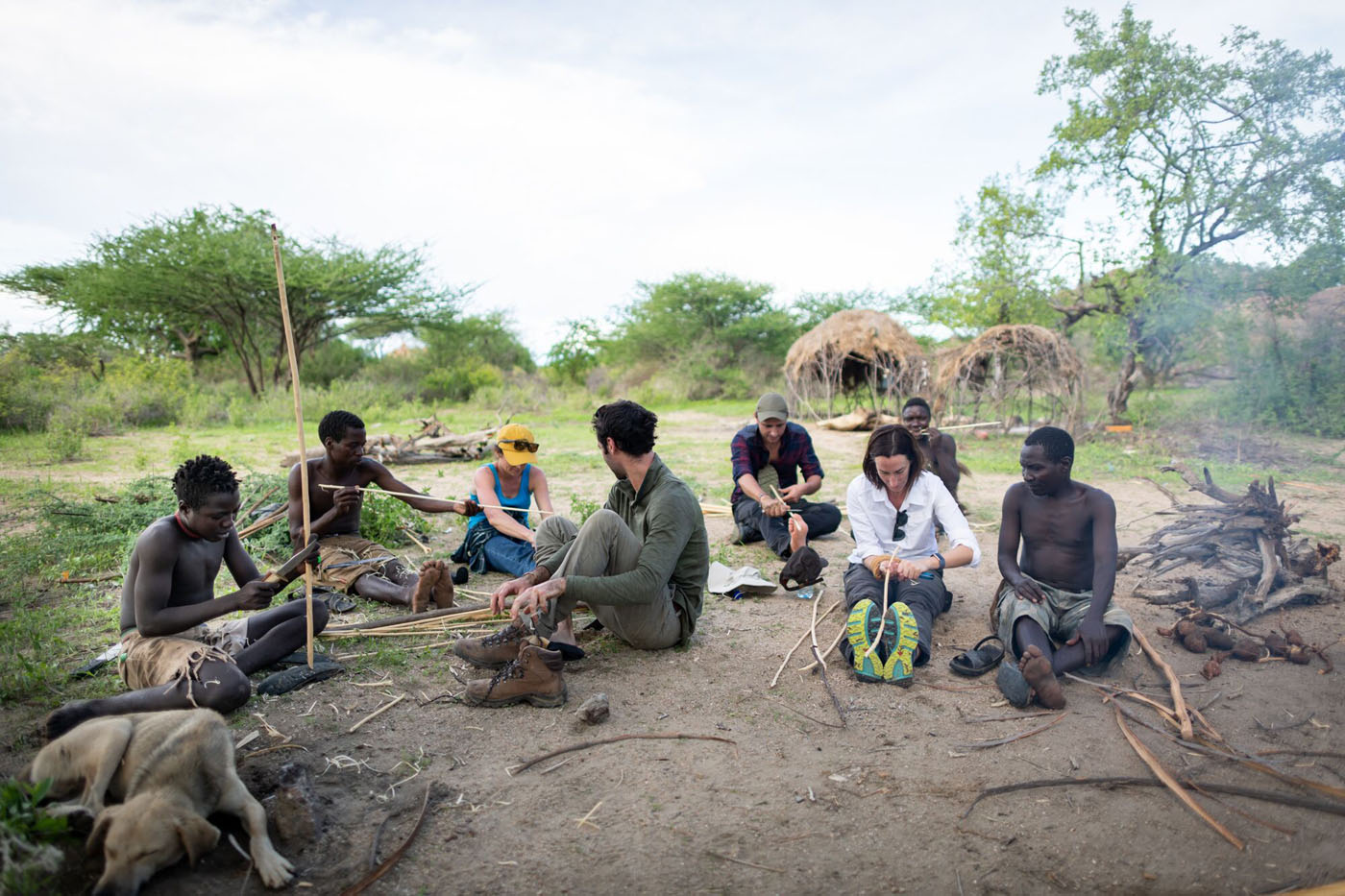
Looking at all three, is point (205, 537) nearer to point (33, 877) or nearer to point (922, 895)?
point (33, 877)

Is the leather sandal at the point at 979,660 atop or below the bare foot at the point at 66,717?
below

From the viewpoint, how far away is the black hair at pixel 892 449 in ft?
13.3

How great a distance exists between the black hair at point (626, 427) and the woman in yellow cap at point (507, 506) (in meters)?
1.58

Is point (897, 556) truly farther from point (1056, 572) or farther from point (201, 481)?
point (201, 481)

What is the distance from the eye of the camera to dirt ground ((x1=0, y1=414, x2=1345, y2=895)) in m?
2.22

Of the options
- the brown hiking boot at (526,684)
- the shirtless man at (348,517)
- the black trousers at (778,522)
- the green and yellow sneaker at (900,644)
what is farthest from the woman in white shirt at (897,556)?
the shirtless man at (348,517)

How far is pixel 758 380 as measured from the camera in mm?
29172

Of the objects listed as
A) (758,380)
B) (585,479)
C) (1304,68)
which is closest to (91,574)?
(585,479)

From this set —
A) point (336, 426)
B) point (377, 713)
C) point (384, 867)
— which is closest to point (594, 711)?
point (377, 713)

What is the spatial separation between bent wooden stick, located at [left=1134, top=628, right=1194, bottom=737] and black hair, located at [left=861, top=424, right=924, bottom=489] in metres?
1.35

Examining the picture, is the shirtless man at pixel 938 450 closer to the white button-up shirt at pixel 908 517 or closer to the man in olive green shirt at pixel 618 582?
the white button-up shirt at pixel 908 517

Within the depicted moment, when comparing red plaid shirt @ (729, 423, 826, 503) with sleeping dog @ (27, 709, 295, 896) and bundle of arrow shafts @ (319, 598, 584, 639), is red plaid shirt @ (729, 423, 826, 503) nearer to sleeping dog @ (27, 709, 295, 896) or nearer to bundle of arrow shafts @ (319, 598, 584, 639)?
bundle of arrow shafts @ (319, 598, 584, 639)

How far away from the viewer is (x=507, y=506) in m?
5.30

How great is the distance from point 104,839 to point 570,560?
1.87 meters
